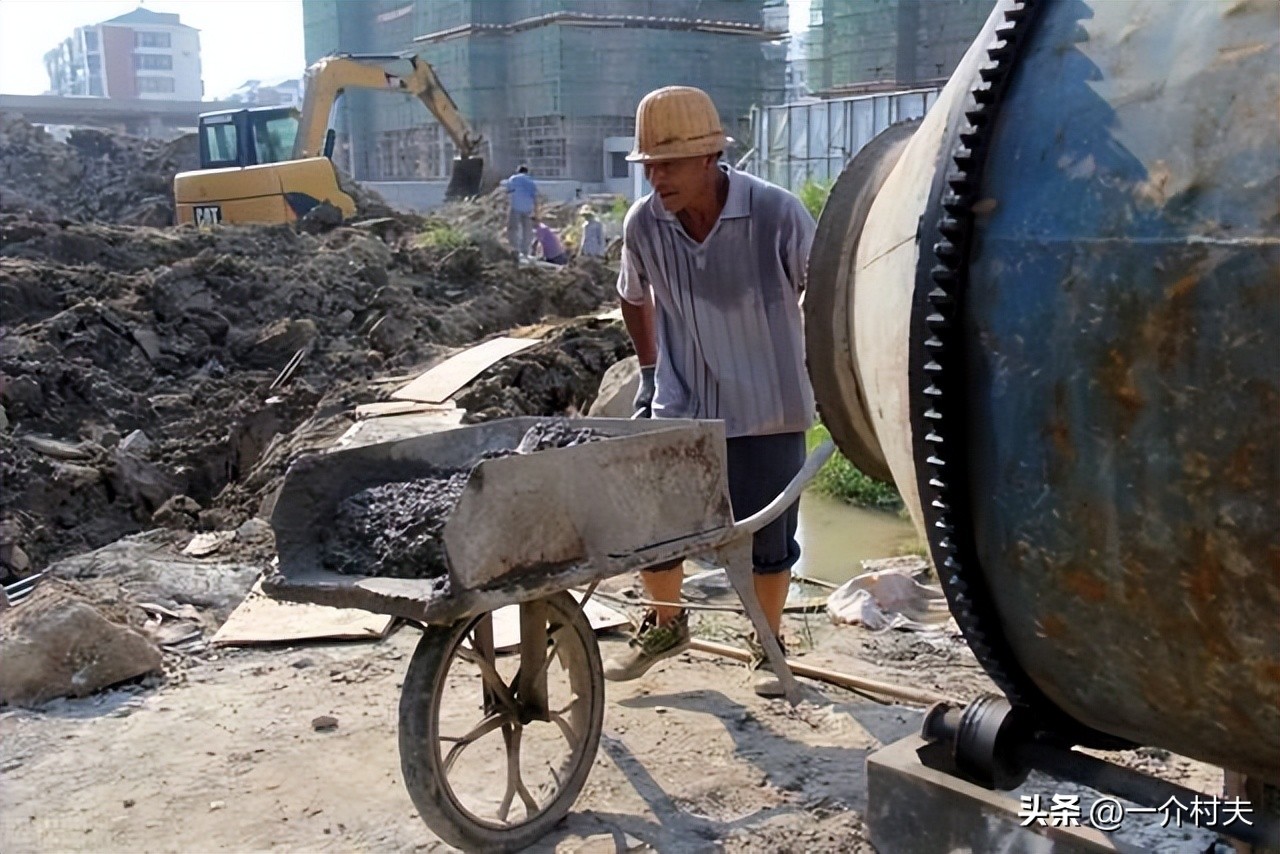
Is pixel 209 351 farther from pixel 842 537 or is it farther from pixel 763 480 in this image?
pixel 763 480

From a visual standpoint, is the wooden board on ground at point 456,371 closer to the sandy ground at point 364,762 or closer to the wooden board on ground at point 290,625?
the wooden board on ground at point 290,625

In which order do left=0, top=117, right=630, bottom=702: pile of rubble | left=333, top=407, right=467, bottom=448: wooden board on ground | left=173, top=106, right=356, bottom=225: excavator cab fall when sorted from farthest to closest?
left=173, top=106, right=356, bottom=225: excavator cab
left=333, top=407, right=467, bottom=448: wooden board on ground
left=0, top=117, right=630, bottom=702: pile of rubble

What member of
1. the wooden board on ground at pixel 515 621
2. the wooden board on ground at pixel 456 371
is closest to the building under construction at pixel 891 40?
the wooden board on ground at pixel 456 371

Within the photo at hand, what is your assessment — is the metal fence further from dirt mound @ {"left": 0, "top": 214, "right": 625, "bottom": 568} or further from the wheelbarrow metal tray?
the wheelbarrow metal tray

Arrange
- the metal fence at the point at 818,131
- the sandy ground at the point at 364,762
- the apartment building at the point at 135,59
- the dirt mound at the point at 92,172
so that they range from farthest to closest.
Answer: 1. the apartment building at the point at 135,59
2. the dirt mound at the point at 92,172
3. the metal fence at the point at 818,131
4. the sandy ground at the point at 364,762

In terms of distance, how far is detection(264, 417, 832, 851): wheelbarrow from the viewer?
8.44 ft

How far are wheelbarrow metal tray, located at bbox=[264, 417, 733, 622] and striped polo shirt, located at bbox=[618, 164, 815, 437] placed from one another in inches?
29.1

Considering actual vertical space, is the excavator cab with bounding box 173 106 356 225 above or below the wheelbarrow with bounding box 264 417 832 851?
above

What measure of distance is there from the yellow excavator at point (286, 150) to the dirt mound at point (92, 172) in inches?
142

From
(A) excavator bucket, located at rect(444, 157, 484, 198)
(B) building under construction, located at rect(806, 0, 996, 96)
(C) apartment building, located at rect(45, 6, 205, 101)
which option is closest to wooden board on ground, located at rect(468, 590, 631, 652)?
(A) excavator bucket, located at rect(444, 157, 484, 198)

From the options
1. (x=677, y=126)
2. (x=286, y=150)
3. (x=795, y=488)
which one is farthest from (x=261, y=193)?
(x=795, y=488)

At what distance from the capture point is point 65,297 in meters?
10.7

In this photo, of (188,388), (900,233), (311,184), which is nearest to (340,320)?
(188,388)

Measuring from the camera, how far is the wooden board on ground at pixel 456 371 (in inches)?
307
